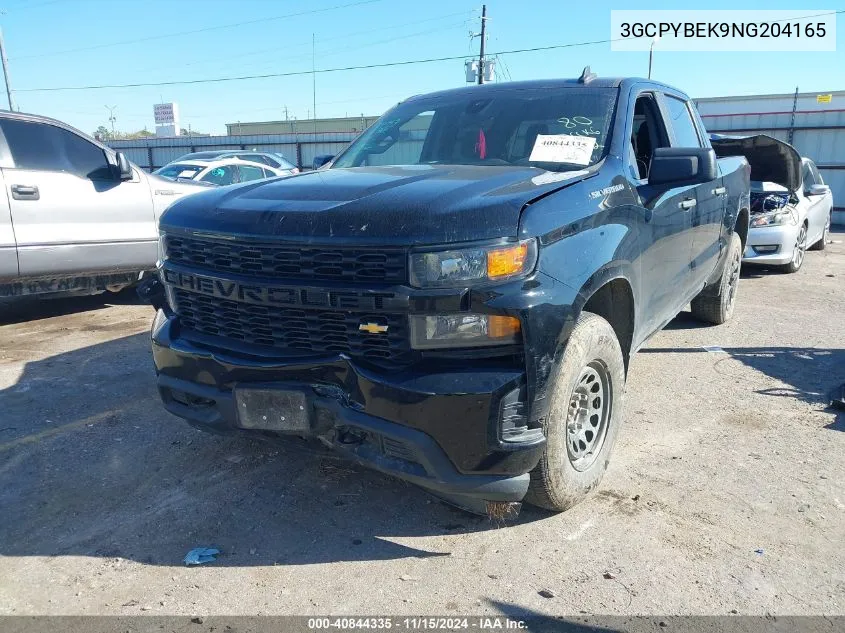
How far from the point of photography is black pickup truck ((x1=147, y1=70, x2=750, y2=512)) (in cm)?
244

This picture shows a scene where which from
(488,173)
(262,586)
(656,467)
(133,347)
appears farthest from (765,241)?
(262,586)

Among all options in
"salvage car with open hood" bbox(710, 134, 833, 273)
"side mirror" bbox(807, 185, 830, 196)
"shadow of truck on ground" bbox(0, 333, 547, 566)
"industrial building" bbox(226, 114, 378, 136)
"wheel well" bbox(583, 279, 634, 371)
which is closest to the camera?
"shadow of truck on ground" bbox(0, 333, 547, 566)

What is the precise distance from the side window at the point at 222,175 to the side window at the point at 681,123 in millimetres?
8453

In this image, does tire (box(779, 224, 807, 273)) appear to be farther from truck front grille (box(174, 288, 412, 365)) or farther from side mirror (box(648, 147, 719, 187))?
truck front grille (box(174, 288, 412, 365))

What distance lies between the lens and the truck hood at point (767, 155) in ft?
26.1

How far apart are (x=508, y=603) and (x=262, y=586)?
3.07 feet

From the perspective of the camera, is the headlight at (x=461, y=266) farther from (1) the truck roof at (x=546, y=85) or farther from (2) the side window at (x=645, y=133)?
(1) the truck roof at (x=546, y=85)

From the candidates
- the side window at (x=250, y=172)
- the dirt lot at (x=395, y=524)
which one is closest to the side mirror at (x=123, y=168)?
the dirt lot at (x=395, y=524)

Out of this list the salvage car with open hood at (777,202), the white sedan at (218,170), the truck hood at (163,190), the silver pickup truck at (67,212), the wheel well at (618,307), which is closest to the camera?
the wheel well at (618,307)

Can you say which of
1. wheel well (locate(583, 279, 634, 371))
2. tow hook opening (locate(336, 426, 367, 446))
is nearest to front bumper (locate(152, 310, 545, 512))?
tow hook opening (locate(336, 426, 367, 446))

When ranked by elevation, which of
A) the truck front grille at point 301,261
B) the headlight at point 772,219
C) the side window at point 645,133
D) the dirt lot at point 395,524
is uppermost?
the side window at point 645,133

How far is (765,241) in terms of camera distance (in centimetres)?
860

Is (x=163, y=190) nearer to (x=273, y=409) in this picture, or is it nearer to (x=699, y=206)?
(x=273, y=409)

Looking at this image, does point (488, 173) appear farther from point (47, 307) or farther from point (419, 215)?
point (47, 307)
